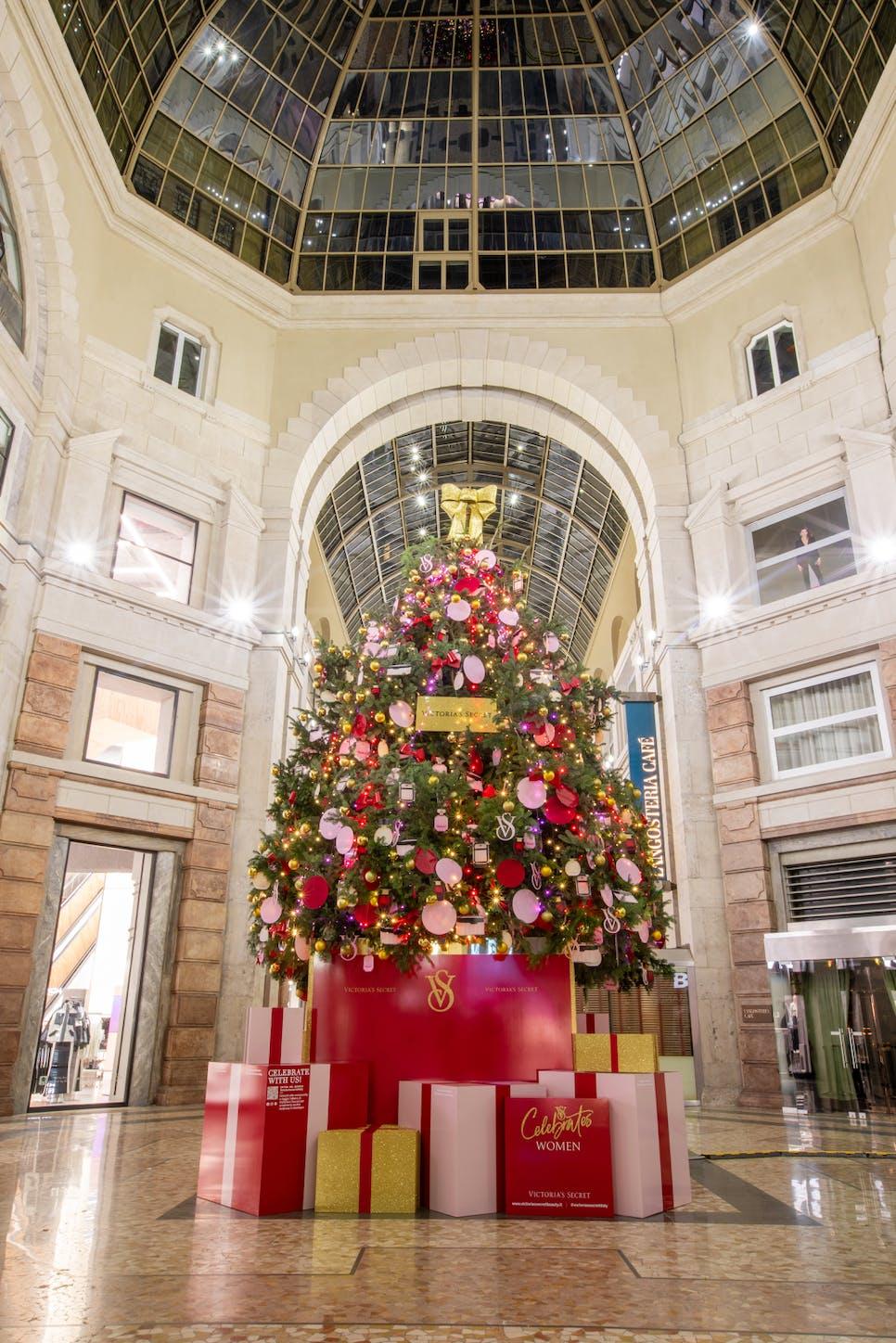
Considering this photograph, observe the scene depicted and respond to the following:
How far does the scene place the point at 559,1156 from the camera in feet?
16.0

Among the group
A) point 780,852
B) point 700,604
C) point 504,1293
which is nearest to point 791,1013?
point 780,852

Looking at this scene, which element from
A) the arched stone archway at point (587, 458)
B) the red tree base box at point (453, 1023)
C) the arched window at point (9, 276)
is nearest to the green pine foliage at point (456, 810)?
the red tree base box at point (453, 1023)

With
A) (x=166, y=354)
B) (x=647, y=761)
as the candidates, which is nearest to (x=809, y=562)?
(x=647, y=761)

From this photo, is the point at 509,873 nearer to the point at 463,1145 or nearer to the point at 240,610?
the point at 463,1145

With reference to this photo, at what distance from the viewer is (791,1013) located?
458 inches

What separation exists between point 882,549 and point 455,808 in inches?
382

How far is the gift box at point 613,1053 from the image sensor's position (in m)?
5.69

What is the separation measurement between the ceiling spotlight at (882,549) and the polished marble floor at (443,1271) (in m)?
9.33

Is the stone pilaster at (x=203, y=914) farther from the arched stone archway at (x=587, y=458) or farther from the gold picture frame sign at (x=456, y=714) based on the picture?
the gold picture frame sign at (x=456, y=714)

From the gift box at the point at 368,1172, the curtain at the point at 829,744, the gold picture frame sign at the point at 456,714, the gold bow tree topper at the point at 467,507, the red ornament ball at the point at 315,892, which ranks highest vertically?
the gold bow tree topper at the point at 467,507

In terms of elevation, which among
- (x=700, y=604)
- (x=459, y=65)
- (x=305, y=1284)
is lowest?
(x=305, y=1284)

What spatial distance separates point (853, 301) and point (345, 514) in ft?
44.5

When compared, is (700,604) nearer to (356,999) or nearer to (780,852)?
(780,852)

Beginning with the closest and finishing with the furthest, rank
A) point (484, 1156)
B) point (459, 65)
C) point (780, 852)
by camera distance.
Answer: point (484, 1156), point (780, 852), point (459, 65)
